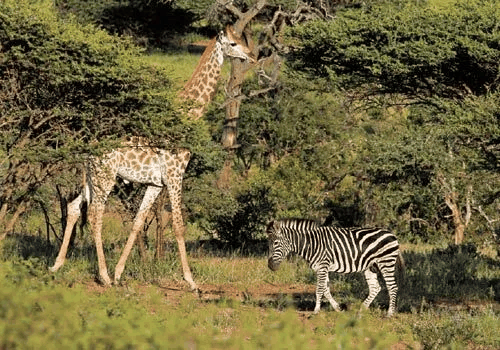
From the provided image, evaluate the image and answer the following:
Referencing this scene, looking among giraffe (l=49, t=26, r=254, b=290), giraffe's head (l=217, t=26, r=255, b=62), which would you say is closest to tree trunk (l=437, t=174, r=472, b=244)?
giraffe's head (l=217, t=26, r=255, b=62)

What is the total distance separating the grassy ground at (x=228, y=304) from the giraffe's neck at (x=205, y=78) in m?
2.61

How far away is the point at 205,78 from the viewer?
16.7 metres

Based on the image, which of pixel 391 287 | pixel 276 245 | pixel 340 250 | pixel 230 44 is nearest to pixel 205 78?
pixel 230 44

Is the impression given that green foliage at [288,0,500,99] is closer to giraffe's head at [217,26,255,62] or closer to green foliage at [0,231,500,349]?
giraffe's head at [217,26,255,62]

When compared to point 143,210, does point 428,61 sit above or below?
above

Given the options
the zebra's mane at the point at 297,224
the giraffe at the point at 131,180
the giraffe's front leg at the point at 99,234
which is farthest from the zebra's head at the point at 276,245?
the giraffe's front leg at the point at 99,234

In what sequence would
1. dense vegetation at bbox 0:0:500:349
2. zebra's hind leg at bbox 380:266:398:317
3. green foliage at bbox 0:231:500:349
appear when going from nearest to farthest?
green foliage at bbox 0:231:500:349 < dense vegetation at bbox 0:0:500:349 < zebra's hind leg at bbox 380:266:398:317

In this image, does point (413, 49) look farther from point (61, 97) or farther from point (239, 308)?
point (61, 97)

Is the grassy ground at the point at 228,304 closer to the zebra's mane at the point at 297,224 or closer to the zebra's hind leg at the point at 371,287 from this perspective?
the zebra's hind leg at the point at 371,287

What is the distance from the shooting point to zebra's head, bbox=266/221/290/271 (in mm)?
14891

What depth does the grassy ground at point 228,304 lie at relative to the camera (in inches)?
266

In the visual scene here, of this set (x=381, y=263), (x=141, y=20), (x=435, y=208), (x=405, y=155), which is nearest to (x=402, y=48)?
(x=381, y=263)

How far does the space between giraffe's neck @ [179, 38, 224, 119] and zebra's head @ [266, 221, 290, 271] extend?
2456 millimetres

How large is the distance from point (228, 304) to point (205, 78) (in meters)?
4.27
